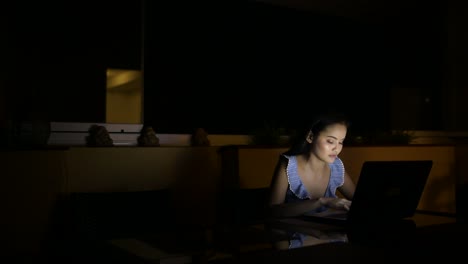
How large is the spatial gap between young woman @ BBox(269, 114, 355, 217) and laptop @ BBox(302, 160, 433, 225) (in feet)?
0.89

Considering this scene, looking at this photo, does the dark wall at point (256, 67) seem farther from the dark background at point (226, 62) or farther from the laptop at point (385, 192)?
the laptop at point (385, 192)

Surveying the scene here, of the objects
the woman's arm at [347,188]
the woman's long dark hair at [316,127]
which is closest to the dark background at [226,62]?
the woman's long dark hair at [316,127]

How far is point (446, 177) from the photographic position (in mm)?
4375

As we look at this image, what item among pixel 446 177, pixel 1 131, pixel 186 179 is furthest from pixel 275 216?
pixel 446 177

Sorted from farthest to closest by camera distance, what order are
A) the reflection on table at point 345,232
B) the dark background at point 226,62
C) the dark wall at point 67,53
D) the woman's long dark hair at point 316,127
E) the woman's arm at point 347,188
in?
the dark background at point 226,62
the dark wall at point 67,53
the woman's arm at point 347,188
the woman's long dark hair at point 316,127
the reflection on table at point 345,232

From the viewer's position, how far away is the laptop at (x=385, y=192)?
6.05ft

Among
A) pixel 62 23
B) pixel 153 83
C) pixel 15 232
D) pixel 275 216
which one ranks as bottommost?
pixel 15 232

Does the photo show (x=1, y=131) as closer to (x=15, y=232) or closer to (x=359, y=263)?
(x=15, y=232)

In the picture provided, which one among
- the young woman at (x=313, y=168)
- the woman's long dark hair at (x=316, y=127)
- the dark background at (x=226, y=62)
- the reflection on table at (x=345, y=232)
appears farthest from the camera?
the dark background at (x=226, y=62)

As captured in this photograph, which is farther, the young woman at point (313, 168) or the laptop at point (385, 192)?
the young woman at point (313, 168)

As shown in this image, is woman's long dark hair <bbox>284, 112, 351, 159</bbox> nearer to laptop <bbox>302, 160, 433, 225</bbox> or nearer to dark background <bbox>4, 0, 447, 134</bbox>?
dark background <bbox>4, 0, 447, 134</bbox>

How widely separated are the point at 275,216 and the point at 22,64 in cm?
216

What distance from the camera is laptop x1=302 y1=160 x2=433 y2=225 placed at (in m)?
1.84

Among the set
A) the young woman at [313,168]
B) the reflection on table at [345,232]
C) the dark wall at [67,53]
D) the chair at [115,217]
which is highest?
the dark wall at [67,53]
